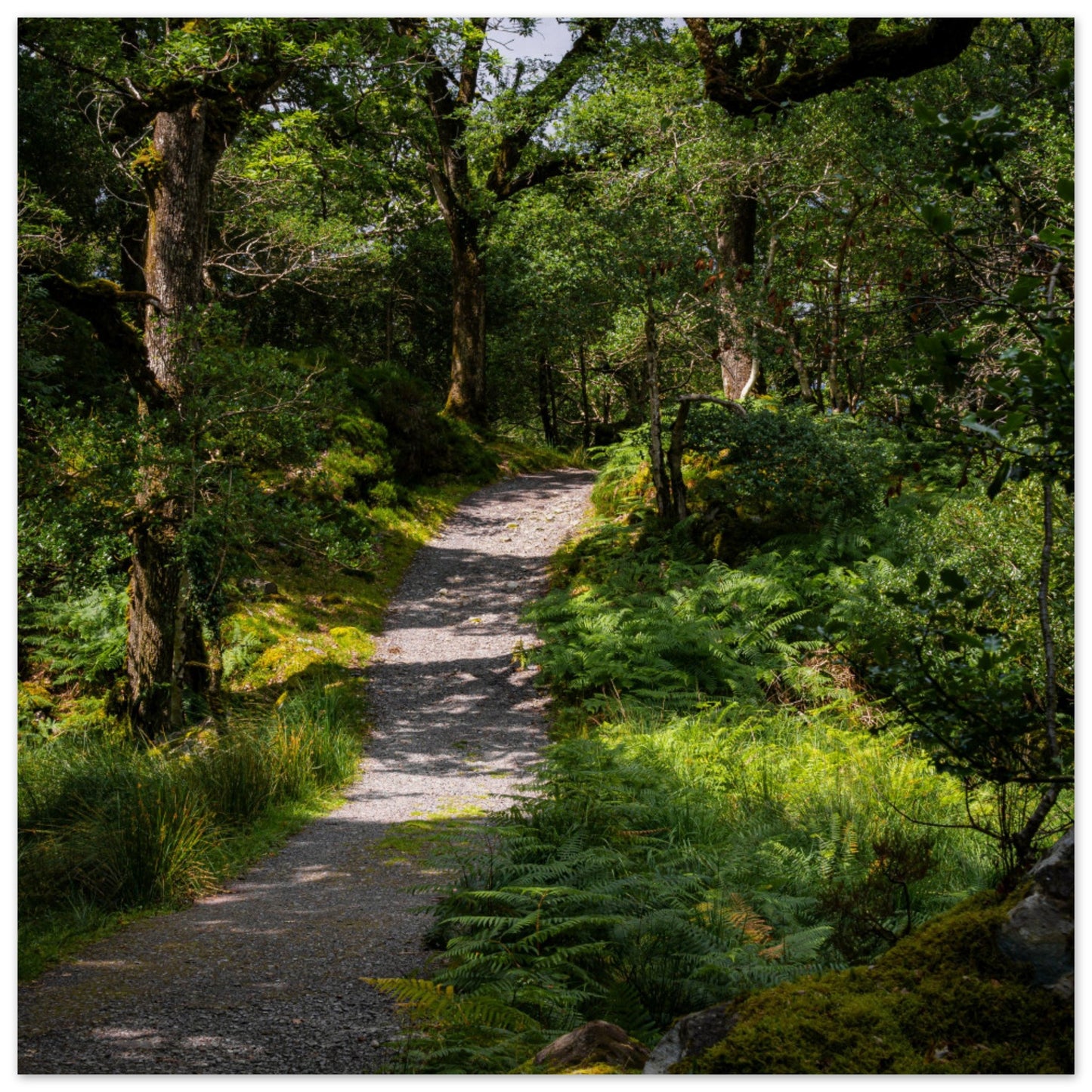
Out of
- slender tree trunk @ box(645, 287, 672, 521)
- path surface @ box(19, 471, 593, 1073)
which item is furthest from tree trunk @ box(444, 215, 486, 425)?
path surface @ box(19, 471, 593, 1073)

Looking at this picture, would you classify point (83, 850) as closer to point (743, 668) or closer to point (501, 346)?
point (743, 668)

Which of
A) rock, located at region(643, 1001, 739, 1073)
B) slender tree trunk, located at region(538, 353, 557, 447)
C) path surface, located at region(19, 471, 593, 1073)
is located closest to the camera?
rock, located at region(643, 1001, 739, 1073)

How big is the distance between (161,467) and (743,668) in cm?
557

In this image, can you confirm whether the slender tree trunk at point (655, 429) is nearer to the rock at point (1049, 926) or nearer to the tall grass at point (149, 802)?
the tall grass at point (149, 802)

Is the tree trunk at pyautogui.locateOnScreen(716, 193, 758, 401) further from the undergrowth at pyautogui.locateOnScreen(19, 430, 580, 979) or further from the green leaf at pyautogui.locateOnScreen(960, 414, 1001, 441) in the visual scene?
the green leaf at pyautogui.locateOnScreen(960, 414, 1001, 441)

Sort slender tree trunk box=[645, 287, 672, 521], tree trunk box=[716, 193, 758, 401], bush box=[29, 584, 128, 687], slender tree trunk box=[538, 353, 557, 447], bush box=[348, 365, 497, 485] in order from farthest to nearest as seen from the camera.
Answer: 1. slender tree trunk box=[538, 353, 557, 447]
2. bush box=[348, 365, 497, 485]
3. tree trunk box=[716, 193, 758, 401]
4. slender tree trunk box=[645, 287, 672, 521]
5. bush box=[29, 584, 128, 687]

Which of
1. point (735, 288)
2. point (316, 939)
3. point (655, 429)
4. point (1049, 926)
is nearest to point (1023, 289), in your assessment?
point (1049, 926)

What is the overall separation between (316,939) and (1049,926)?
3271 millimetres

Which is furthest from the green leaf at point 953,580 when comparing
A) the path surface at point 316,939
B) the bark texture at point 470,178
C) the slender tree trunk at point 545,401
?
the slender tree trunk at point 545,401

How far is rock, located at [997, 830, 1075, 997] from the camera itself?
2084 mm

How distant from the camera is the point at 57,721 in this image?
28.8 feet

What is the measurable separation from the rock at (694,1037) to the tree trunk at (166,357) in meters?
6.77

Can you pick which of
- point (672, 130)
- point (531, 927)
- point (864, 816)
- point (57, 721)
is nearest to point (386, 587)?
point (57, 721)

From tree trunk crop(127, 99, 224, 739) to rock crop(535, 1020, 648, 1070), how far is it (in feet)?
21.2
